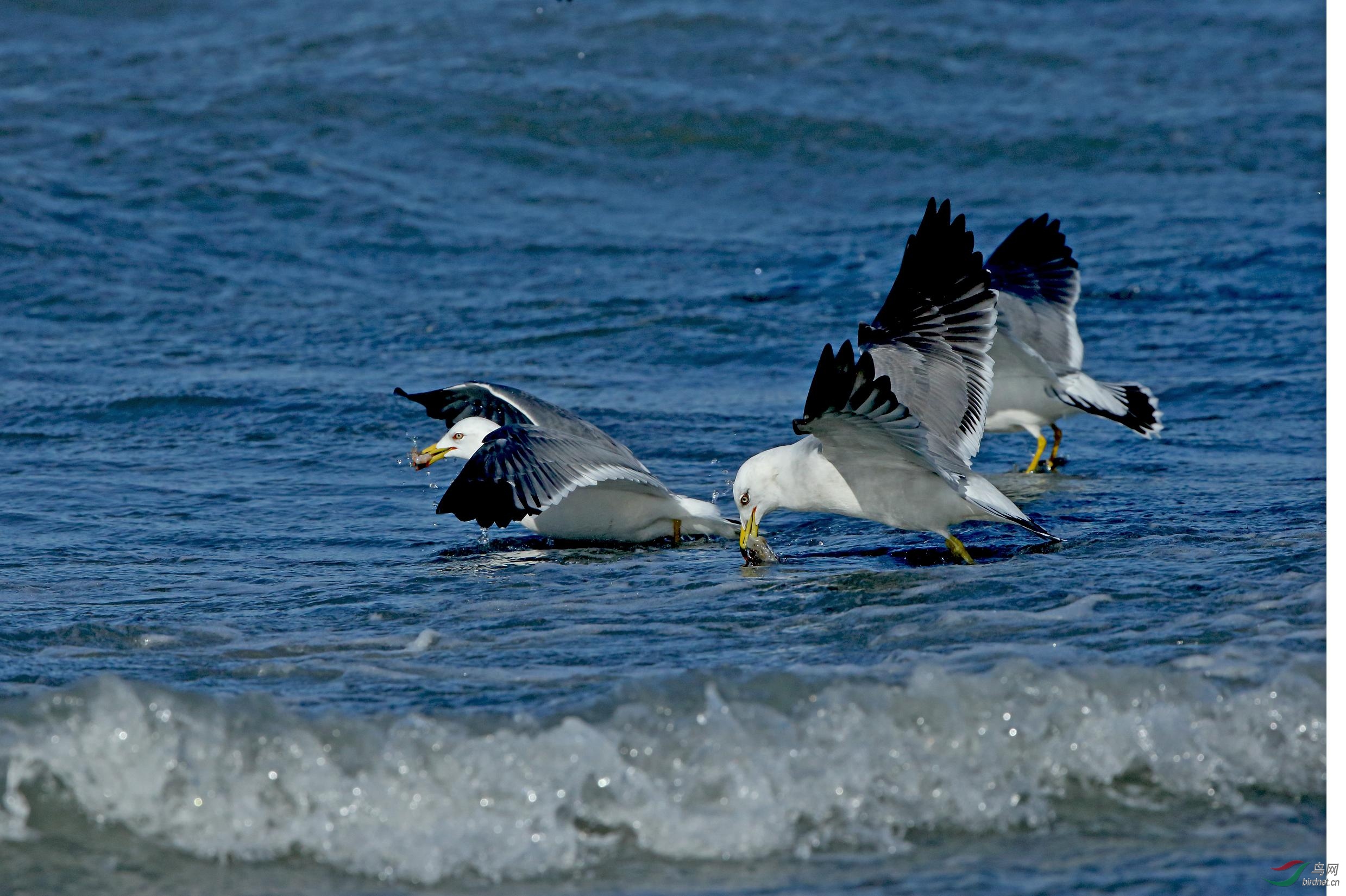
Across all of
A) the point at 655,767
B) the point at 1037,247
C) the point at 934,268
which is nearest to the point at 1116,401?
the point at 1037,247

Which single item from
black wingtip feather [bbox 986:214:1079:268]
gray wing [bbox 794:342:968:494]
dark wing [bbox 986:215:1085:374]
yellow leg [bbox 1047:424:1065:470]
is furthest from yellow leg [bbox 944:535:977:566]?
black wingtip feather [bbox 986:214:1079:268]

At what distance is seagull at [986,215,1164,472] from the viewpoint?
27.8 ft

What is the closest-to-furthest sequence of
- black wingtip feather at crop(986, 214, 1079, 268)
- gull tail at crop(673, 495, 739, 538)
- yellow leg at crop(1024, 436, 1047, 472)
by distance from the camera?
gull tail at crop(673, 495, 739, 538), yellow leg at crop(1024, 436, 1047, 472), black wingtip feather at crop(986, 214, 1079, 268)

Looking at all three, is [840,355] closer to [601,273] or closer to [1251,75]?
[601,273]

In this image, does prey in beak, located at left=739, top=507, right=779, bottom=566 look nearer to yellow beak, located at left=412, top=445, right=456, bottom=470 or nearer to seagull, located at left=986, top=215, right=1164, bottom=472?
yellow beak, located at left=412, top=445, right=456, bottom=470

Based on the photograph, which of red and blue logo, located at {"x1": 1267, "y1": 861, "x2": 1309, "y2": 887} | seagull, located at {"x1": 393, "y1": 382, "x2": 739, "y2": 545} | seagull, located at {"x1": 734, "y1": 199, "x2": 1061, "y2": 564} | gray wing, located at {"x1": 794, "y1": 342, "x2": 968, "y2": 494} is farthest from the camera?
seagull, located at {"x1": 393, "y1": 382, "x2": 739, "y2": 545}

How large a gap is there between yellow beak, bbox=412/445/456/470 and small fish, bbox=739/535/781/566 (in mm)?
1937

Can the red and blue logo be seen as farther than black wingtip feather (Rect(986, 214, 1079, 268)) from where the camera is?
No

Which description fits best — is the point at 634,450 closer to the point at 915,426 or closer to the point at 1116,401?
the point at 1116,401

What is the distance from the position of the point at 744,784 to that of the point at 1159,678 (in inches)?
52.8

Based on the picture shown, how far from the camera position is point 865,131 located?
638 inches

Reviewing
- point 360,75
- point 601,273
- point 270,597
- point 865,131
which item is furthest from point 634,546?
point 360,75

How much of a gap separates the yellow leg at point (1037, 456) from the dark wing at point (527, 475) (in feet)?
8.20

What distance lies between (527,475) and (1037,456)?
11.0ft
